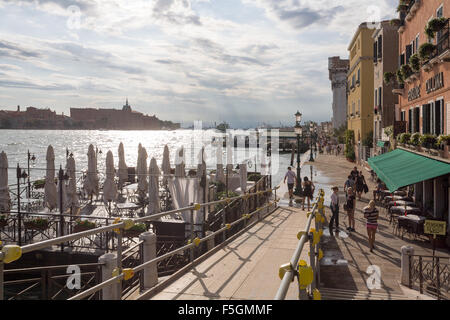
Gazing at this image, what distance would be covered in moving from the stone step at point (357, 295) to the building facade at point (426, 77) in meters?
8.39

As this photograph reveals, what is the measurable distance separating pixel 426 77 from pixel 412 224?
23.8 feet

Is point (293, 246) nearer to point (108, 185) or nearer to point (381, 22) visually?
point (108, 185)

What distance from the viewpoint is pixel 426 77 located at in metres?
17.0

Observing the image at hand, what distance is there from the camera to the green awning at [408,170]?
12631mm

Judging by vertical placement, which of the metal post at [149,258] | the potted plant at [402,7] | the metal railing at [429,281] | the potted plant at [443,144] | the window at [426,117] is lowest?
the metal railing at [429,281]

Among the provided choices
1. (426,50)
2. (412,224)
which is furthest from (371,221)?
(426,50)

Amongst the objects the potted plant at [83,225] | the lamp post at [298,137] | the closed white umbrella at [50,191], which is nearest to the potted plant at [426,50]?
the lamp post at [298,137]

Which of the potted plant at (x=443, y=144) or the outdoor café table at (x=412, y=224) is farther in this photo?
the outdoor café table at (x=412, y=224)

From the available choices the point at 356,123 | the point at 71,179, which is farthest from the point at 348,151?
the point at 71,179

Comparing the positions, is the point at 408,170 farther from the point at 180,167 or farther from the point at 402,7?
the point at 402,7

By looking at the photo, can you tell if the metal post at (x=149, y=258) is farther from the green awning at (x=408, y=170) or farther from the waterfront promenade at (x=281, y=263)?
the green awning at (x=408, y=170)

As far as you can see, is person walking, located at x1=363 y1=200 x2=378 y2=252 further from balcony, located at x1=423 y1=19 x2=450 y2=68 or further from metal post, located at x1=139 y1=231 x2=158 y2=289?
metal post, located at x1=139 y1=231 x2=158 y2=289

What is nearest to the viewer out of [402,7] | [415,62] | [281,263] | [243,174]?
[281,263]
